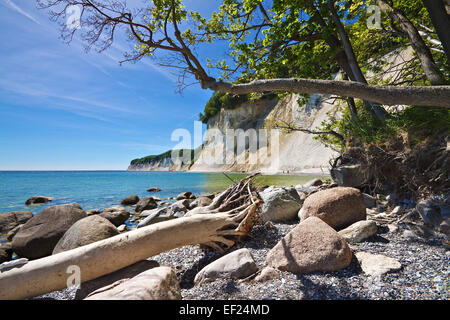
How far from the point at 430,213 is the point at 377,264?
2.14m

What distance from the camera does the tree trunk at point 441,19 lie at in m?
5.04

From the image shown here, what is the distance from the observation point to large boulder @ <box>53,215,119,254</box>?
4.64m

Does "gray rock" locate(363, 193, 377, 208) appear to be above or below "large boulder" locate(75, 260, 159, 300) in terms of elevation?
above

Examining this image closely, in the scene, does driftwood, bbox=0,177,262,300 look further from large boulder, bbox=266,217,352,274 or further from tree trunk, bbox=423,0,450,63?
tree trunk, bbox=423,0,450,63

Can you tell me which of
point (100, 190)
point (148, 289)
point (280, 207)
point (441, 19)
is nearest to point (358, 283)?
point (148, 289)

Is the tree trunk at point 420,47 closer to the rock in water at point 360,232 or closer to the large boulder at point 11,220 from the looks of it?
the rock in water at point 360,232

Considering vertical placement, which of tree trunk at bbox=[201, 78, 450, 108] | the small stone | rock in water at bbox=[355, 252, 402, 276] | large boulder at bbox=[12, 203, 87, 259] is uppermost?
tree trunk at bbox=[201, 78, 450, 108]

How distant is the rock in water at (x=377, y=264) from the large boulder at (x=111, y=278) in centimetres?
324

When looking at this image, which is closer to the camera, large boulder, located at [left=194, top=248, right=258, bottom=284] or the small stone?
the small stone

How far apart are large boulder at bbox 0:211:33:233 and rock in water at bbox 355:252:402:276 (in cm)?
1328

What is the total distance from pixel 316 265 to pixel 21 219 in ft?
43.7

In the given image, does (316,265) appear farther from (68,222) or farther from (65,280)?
(68,222)

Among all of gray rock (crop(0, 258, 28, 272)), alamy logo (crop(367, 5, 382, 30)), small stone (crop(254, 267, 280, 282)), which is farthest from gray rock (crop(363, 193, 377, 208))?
gray rock (crop(0, 258, 28, 272))

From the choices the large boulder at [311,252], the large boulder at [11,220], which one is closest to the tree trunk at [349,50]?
the large boulder at [311,252]
